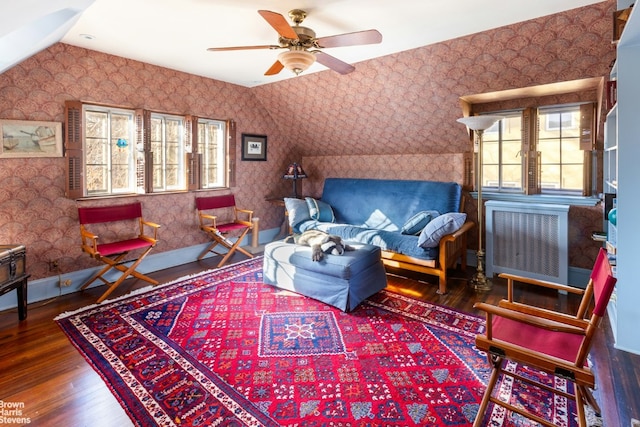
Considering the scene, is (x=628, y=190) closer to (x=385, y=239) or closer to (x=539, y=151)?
(x=539, y=151)

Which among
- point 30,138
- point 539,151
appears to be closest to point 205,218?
point 30,138

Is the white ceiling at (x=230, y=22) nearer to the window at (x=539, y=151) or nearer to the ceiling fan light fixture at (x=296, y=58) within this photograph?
the ceiling fan light fixture at (x=296, y=58)

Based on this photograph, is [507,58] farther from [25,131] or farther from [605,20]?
[25,131]

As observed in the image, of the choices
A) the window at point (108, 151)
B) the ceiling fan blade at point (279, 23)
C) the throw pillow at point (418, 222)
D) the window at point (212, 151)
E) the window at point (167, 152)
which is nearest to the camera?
the ceiling fan blade at point (279, 23)

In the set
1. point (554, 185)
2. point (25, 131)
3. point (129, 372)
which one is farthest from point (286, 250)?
point (554, 185)

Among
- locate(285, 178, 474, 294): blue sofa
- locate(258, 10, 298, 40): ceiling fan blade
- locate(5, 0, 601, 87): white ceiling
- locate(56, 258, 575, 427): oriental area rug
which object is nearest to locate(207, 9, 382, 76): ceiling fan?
locate(258, 10, 298, 40): ceiling fan blade

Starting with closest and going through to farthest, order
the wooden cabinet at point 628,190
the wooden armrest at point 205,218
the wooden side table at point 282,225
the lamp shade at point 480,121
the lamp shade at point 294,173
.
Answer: the wooden cabinet at point 628,190, the lamp shade at point 480,121, the wooden armrest at point 205,218, the lamp shade at point 294,173, the wooden side table at point 282,225

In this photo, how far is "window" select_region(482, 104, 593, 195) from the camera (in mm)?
3828

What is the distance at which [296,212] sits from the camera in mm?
5066

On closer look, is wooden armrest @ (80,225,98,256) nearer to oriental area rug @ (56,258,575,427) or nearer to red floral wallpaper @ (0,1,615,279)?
red floral wallpaper @ (0,1,615,279)

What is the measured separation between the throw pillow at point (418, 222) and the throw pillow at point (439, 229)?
47cm

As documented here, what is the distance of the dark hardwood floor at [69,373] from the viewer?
6.23ft

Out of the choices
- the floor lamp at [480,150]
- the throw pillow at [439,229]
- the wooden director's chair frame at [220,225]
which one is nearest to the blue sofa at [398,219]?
the throw pillow at [439,229]

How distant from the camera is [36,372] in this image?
7.47ft
